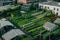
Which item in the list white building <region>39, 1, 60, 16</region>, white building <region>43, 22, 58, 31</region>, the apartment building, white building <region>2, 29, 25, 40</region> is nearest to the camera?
white building <region>2, 29, 25, 40</region>

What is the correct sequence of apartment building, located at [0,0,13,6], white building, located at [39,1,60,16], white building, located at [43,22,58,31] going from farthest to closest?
apartment building, located at [0,0,13,6]
white building, located at [39,1,60,16]
white building, located at [43,22,58,31]

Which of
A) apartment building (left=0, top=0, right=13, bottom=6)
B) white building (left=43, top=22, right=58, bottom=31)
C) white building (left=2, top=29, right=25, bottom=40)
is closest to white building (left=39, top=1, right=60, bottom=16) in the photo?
apartment building (left=0, top=0, right=13, bottom=6)

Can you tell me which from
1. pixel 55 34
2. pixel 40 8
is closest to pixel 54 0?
pixel 40 8

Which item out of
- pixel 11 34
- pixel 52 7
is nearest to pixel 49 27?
pixel 11 34

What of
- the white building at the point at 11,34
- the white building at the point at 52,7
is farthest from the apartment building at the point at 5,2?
the white building at the point at 11,34

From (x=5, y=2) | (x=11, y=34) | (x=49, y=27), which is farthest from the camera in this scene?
(x=5, y=2)

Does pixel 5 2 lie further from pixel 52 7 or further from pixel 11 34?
pixel 11 34

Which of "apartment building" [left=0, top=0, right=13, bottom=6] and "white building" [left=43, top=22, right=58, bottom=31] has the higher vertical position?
"white building" [left=43, top=22, right=58, bottom=31]

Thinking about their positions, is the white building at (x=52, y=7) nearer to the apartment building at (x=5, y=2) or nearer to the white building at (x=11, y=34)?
the apartment building at (x=5, y=2)

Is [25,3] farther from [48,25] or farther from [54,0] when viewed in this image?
[48,25]

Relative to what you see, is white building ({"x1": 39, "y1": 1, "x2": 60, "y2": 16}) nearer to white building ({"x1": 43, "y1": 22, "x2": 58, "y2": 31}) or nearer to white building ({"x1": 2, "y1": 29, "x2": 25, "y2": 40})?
white building ({"x1": 43, "y1": 22, "x2": 58, "y2": 31})

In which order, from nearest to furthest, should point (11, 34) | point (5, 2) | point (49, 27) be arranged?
1. point (11, 34)
2. point (49, 27)
3. point (5, 2)

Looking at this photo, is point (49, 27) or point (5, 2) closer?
point (49, 27)
